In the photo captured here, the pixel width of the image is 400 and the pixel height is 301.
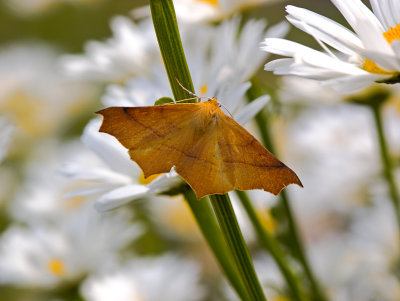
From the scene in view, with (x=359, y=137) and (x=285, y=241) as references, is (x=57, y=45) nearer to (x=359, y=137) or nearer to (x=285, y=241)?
(x=359, y=137)

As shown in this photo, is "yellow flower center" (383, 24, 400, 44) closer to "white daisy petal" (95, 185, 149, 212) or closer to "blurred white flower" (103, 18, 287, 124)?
"blurred white flower" (103, 18, 287, 124)

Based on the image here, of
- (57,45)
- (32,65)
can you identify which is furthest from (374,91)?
(57,45)

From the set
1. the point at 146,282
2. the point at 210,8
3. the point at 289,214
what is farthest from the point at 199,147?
the point at 146,282

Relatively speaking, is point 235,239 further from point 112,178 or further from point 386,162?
point 386,162

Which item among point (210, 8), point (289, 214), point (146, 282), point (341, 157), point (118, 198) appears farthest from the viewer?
point (341, 157)

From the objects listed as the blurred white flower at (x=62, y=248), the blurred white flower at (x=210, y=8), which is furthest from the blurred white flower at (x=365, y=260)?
the blurred white flower at (x=210, y=8)

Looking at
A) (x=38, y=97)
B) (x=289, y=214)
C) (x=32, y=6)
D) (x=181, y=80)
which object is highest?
(x=32, y=6)
